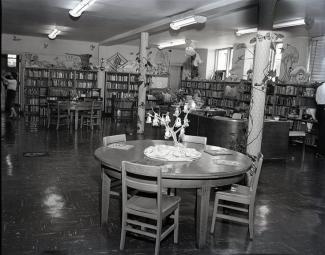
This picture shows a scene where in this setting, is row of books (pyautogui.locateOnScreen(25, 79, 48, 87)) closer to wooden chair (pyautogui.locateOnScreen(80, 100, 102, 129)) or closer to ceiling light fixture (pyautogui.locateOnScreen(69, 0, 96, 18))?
wooden chair (pyautogui.locateOnScreen(80, 100, 102, 129))

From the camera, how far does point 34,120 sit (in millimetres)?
12586

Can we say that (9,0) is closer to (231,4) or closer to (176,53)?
(231,4)

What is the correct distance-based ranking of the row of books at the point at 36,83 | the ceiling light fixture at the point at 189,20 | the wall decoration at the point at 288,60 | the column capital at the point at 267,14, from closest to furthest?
→ 1. the column capital at the point at 267,14
2. the ceiling light fixture at the point at 189,20
3. the wall decoration at the point at 288,60
4. the row of books at the point at 36,83

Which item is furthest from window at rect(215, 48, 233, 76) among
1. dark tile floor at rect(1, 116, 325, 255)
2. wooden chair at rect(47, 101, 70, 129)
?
dark tile floor at rect(1, 116, 325, 255)

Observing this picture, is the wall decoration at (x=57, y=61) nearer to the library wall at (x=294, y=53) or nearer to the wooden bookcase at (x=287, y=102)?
the wooden bookcase at (x=287, y=102)

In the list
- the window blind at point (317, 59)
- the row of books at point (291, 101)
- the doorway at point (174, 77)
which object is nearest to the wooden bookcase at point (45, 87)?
the doorway at point (174, 77)

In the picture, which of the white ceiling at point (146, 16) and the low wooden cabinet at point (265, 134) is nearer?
the white ceiling at point (146, 16)

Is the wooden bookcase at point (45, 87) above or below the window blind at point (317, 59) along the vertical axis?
below

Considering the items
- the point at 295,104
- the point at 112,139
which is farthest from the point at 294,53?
the point at 112,139

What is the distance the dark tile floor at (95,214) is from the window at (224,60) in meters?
7.86

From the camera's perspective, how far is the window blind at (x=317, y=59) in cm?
1020

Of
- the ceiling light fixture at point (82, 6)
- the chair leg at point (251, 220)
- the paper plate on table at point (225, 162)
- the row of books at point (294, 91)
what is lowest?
the chair leg at point (251, 220)

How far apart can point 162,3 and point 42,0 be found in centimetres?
260

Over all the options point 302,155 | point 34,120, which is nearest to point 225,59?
point 302,155
